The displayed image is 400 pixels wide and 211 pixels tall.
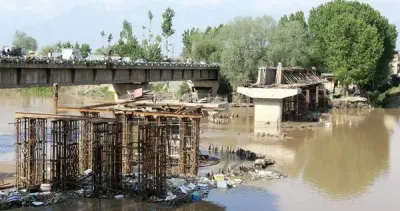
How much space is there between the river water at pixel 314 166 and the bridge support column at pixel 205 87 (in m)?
13.8

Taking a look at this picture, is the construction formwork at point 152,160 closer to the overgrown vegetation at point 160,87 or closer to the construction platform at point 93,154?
the construction platform at point 93,154

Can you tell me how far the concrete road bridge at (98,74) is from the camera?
44438 millimetres

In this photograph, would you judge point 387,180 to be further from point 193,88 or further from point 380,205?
point 193,88

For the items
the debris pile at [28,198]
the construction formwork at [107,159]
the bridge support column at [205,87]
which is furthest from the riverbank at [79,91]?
the debris pile at [28,198]

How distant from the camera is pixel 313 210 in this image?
31.8 metres

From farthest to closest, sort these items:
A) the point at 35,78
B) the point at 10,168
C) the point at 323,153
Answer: the point at 323,153 < the point at 35,78 < the point at 10,168

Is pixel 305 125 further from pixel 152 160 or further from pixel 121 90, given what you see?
pixel 152 160

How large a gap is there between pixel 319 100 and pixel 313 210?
59019 millimetres

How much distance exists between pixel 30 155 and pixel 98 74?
24.9 m

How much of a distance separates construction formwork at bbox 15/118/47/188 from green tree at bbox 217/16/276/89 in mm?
52130

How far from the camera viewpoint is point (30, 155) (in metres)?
32.7

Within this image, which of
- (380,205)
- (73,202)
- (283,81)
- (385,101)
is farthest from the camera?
(385,101)

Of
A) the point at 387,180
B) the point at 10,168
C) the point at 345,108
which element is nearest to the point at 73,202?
the point at 10,168

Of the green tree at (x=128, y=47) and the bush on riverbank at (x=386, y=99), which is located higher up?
the green tree at (x=128, y=47)
